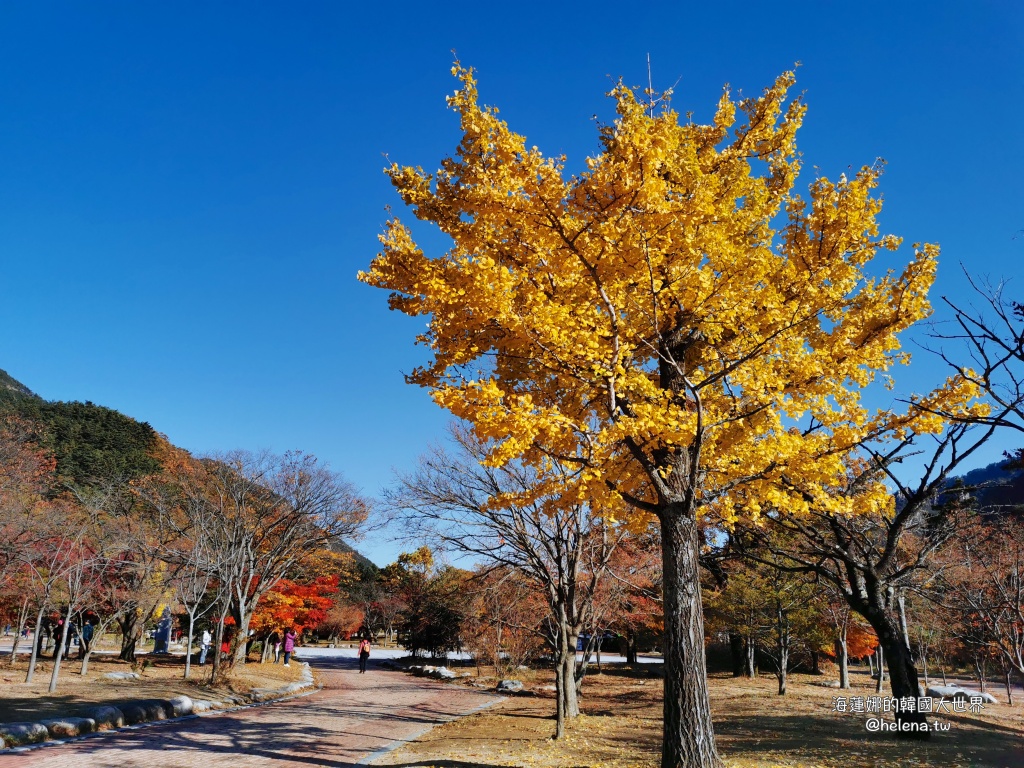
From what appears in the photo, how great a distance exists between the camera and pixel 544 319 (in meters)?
5.30

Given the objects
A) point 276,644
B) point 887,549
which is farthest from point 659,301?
point 276,644

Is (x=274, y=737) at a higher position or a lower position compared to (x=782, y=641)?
lower

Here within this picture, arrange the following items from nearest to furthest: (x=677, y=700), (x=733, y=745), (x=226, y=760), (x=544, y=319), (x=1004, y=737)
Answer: (x=544, y=319), (x=677, y=700), (x=226, y=760), (x=733, y=745), (x=1004, y=737)

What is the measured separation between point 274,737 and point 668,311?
9.92 meters

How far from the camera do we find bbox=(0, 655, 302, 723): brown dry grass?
1040 centimetres

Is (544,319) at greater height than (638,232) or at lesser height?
lesser

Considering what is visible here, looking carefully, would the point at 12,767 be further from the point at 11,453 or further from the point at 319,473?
the point at 11,453

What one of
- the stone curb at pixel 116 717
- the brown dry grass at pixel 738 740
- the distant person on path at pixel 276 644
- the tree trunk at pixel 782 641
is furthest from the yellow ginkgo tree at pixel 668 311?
the distant person on path at pixel 276 644

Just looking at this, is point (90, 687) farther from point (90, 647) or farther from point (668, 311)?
point (668, 311)

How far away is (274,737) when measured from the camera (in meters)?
10.3

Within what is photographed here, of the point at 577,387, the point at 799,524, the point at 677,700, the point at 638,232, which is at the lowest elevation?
the point at 677,700

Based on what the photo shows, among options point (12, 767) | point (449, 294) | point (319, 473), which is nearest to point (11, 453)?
point (319, 473)

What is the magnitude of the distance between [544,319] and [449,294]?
95 cm

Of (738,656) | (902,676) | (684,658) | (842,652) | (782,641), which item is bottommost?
(738,656)
